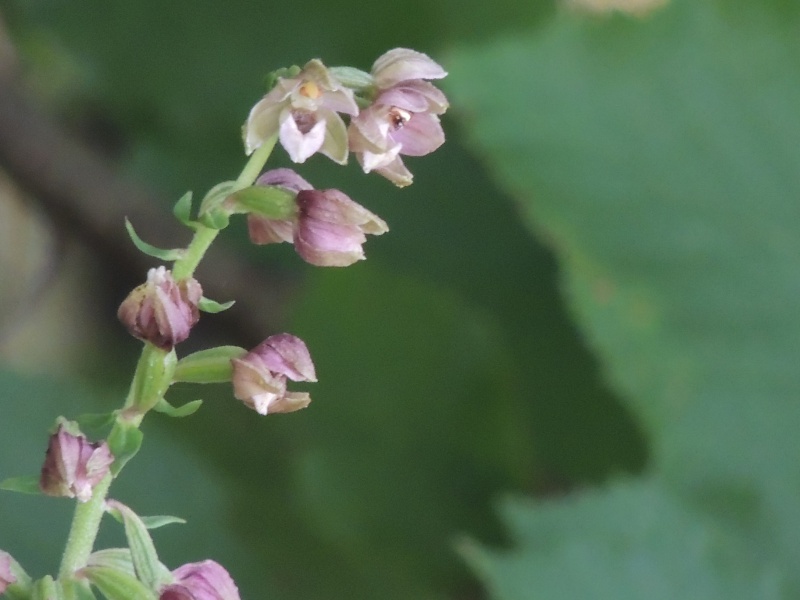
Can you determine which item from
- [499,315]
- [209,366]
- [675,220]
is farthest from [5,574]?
[499,315]

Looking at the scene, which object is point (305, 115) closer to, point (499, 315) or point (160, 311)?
point (160, 311)

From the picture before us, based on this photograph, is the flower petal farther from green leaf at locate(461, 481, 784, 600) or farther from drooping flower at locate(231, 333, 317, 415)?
green leaf at locate(461, 481, 784, 600)

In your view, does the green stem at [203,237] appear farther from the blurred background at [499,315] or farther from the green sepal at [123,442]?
the blurred background at [499,315]

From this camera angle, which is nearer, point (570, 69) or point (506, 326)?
point (570, 69)

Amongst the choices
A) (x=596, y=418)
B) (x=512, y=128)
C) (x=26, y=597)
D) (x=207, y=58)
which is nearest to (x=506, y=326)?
(x=596, y=418)

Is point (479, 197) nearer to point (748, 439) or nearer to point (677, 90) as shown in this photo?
point (677, 90)
